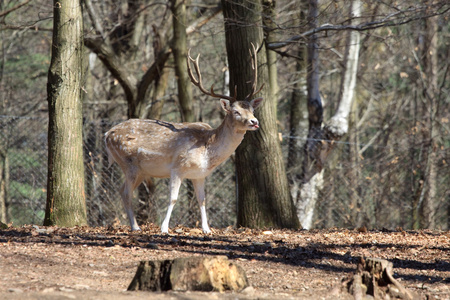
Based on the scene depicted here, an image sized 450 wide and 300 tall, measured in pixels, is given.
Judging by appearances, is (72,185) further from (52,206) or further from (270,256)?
(270,256)

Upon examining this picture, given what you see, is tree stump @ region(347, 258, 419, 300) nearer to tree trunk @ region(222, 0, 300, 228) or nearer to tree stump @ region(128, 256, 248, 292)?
tree stump @ region(128, 256, 248, 292)

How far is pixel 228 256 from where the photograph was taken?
19.8 ft

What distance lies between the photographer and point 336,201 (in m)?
11.9

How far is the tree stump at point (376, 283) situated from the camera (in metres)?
4.50

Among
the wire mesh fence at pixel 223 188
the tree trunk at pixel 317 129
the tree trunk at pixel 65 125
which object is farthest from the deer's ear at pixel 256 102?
the tree trunk at pixel 317 129

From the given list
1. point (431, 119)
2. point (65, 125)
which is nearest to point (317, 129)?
point (431, 119)

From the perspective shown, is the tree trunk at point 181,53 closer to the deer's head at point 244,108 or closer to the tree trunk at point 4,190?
the deer's head at point 244,108

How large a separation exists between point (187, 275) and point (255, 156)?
4120mm

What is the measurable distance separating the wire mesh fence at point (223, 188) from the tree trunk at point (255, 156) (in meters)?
1.93

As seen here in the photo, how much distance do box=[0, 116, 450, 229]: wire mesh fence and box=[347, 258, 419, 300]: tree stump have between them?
5.71 meters

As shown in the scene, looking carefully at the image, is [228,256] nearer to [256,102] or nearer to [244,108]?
[244,108]

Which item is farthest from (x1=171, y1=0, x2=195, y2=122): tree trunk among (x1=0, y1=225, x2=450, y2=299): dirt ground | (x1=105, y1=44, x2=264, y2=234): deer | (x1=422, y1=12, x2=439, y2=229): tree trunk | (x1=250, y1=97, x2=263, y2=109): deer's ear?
(x1=422, y1=12, x2=439, y2=229): tree trunk

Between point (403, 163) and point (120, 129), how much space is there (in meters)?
7.32

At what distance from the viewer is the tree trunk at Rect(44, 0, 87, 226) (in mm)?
7695
